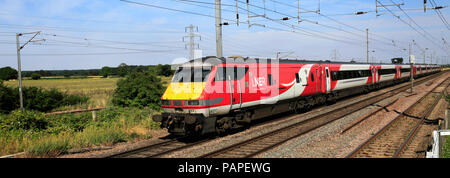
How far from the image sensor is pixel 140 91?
19078 millimetres

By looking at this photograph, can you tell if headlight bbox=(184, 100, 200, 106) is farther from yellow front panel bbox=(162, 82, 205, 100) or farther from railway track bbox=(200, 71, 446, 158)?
railway track bbox=(200, 71, 446, 158)

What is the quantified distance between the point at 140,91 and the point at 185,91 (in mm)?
8849

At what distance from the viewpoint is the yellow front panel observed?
35.0 ft

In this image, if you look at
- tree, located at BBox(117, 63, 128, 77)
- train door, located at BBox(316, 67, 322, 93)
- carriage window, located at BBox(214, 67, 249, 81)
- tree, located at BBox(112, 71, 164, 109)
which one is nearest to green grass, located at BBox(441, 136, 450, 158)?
carriage window, located at BBox(214, 67, 249, 81)

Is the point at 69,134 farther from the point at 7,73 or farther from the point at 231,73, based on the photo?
the point at 7,73

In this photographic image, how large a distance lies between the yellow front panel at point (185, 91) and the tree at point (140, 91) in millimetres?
7321

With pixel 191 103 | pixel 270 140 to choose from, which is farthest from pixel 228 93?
pixel 270 140

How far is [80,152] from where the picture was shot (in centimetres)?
1012

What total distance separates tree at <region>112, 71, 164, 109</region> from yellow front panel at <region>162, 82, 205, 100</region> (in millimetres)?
7321

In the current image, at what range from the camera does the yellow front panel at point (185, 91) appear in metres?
10.7

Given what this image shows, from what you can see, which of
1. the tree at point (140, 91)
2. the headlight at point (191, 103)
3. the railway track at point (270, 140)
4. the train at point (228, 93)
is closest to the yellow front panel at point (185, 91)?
the train at point (228, 93)
